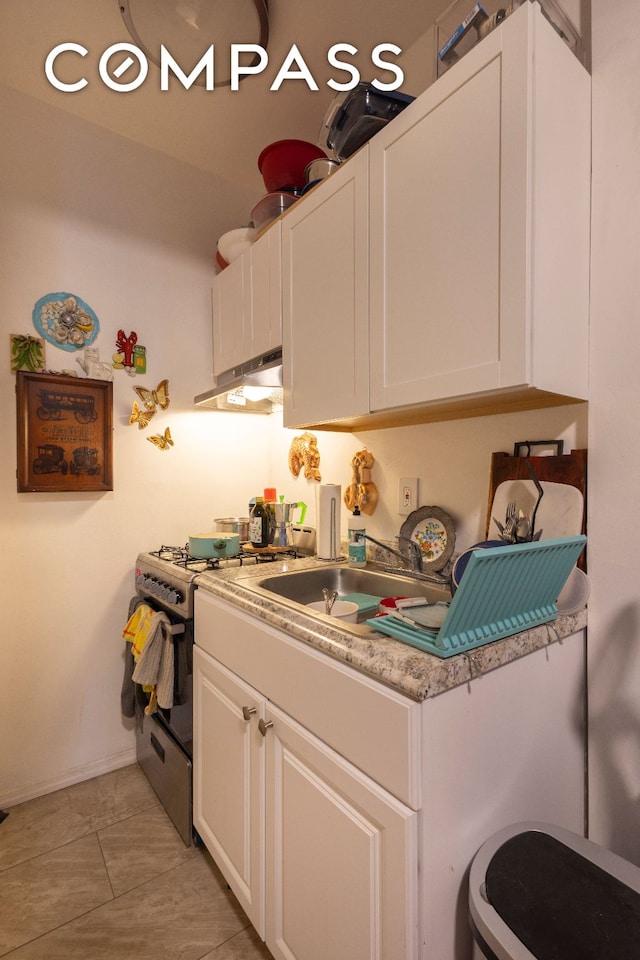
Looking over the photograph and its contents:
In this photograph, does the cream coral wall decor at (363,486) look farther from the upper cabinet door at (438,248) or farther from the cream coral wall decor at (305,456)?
the upper cabinet door at (438,248)

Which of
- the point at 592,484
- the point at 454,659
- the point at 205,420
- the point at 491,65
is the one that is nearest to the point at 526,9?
the point at 491,65

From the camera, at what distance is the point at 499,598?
2.84ft

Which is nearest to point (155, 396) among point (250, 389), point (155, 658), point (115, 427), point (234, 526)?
point (115, 427)

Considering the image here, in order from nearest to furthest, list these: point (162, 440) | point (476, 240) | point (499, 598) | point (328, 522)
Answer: point (499, 598), point (476, 240), point (328, 522), point (162, 440)

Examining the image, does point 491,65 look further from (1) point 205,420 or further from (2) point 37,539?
(2) point 37,539

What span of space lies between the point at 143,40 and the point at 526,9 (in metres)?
1.29

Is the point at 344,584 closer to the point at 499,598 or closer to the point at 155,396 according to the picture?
the point at 499,598

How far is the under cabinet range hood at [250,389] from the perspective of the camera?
1.70 metres

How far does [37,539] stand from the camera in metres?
1.84

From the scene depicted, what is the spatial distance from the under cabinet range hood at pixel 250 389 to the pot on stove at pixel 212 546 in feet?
1.87

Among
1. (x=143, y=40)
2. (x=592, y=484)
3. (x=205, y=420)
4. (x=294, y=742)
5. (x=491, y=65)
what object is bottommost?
(x=294, y=742)

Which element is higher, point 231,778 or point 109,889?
point 231,778

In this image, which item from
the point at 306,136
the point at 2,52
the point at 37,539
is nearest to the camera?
the point at 2,52

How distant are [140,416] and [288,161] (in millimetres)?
1192
